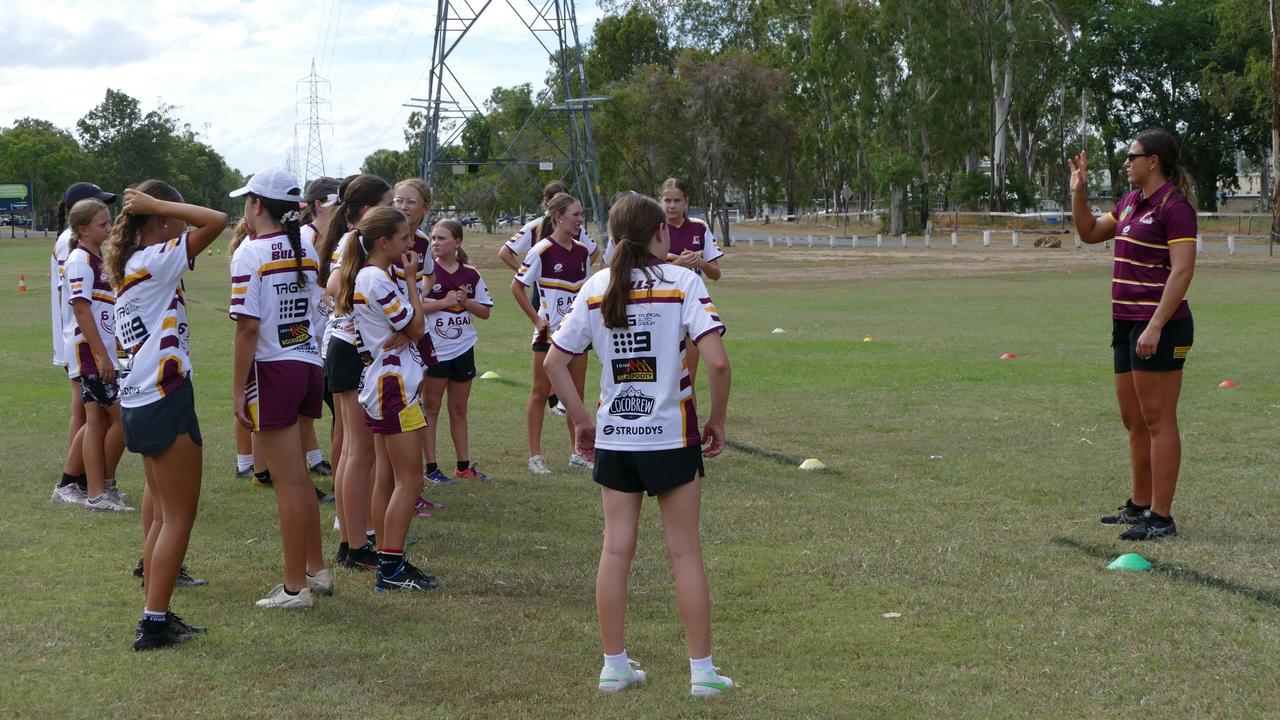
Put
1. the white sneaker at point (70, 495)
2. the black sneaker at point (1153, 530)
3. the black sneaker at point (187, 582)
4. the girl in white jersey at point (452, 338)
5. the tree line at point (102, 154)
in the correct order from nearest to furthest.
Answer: the black sneaker at point (187, 582) → the black sneaker at point (1153, 530) → the white sneaker at point (70, 495) → the girl in white jersey at point (452, 338) → the tree line at point (102, 154)

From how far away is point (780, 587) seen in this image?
251 inches

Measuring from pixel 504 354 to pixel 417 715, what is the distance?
14.0m

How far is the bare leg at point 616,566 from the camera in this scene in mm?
4930

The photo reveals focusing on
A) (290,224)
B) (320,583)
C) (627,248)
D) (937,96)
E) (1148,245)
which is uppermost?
(937,96)

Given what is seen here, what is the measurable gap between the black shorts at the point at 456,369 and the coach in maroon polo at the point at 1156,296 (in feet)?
14.4

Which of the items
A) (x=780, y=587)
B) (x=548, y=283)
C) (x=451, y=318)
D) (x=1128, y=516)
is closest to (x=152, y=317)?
(x=780, y=587)

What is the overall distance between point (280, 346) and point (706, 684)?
260 cm

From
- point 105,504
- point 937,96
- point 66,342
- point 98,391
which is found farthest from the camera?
point 937,96

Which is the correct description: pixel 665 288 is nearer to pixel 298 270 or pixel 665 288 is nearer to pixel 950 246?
pixel 298 270

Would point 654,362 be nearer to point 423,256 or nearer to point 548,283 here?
point 423,256

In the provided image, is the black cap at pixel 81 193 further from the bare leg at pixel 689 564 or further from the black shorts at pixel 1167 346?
the black shorts at pixel 1167 346

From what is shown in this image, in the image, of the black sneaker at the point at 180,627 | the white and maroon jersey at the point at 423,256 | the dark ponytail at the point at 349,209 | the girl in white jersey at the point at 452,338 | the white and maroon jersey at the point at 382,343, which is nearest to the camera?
the black sneaker at the point at 180,627

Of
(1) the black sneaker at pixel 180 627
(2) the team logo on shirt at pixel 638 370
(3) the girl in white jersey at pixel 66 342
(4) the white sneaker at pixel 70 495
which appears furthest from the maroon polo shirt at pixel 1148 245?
(4) the white sneaker at pixel 70 495

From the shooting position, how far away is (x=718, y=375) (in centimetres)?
479
